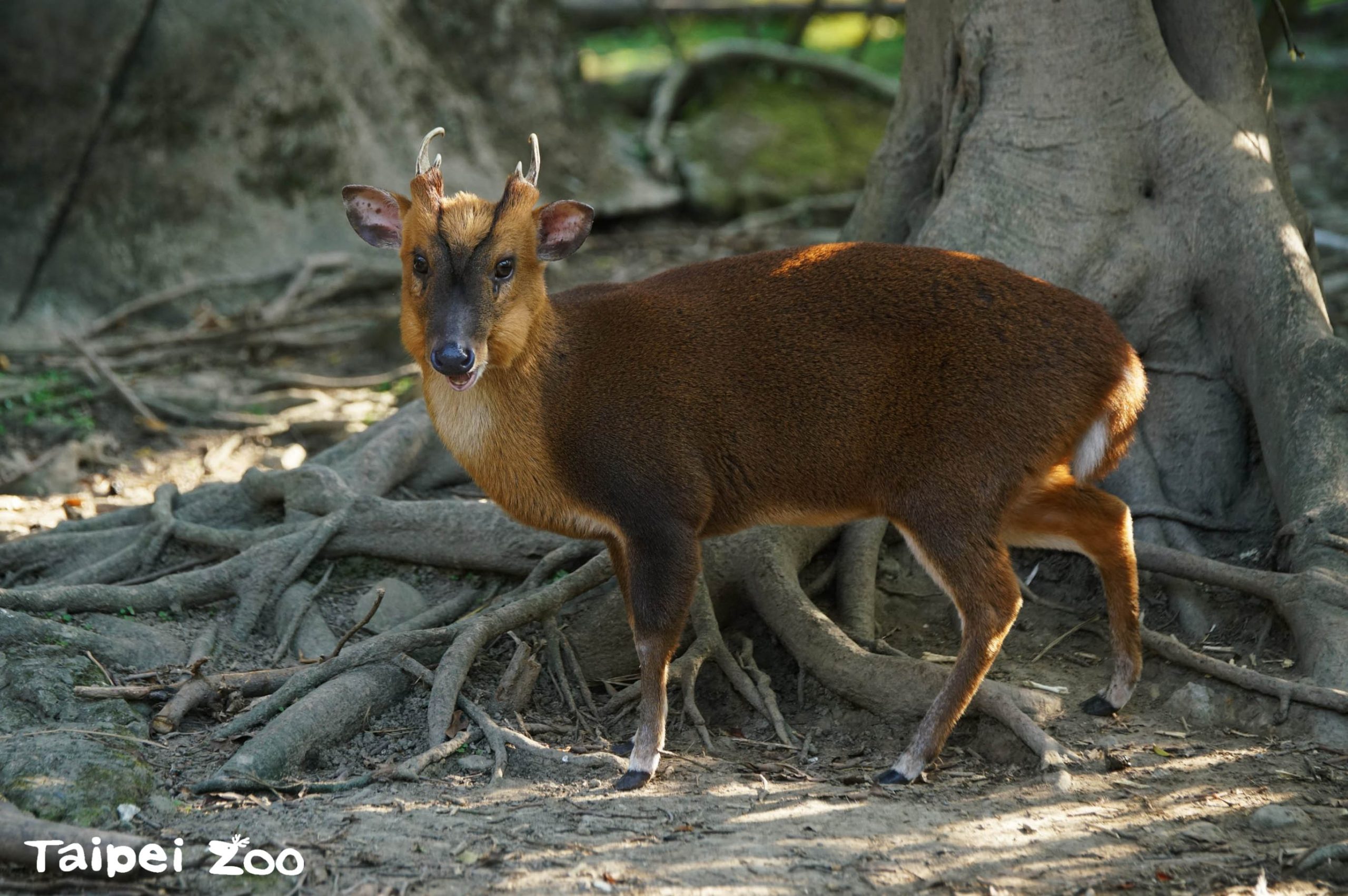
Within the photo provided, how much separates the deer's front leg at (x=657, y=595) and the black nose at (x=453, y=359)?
2.69 ft

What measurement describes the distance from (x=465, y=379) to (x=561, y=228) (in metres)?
0.75

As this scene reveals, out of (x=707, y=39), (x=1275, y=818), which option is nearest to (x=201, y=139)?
(x=707, y=39)

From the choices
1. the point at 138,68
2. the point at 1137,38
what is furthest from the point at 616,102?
the point at 1137,38

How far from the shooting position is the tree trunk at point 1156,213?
5500 mm

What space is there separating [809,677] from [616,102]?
9.79 m

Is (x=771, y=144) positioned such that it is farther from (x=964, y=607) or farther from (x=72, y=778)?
Answer: (x=72, y=778)

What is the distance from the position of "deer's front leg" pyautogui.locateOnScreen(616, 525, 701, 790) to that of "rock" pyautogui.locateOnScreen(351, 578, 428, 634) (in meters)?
1.34

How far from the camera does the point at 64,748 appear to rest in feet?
12.9

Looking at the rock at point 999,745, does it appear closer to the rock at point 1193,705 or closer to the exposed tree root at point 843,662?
the exposed tree root at point 843,662

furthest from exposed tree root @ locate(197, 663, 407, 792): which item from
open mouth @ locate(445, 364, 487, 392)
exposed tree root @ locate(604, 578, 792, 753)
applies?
open mouth @ locate(445, 364, 487, 392)

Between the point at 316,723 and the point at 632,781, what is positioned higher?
the point at 316,723

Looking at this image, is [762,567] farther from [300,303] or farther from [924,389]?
[300,303]

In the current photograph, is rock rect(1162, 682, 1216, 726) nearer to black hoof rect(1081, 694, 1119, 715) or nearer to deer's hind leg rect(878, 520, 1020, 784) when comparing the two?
black hoof rect(1081, 694, 1119, 715)

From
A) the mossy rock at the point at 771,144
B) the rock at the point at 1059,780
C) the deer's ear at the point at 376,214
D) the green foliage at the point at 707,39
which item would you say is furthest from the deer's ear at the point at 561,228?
the green foliage at the point at 707,39
